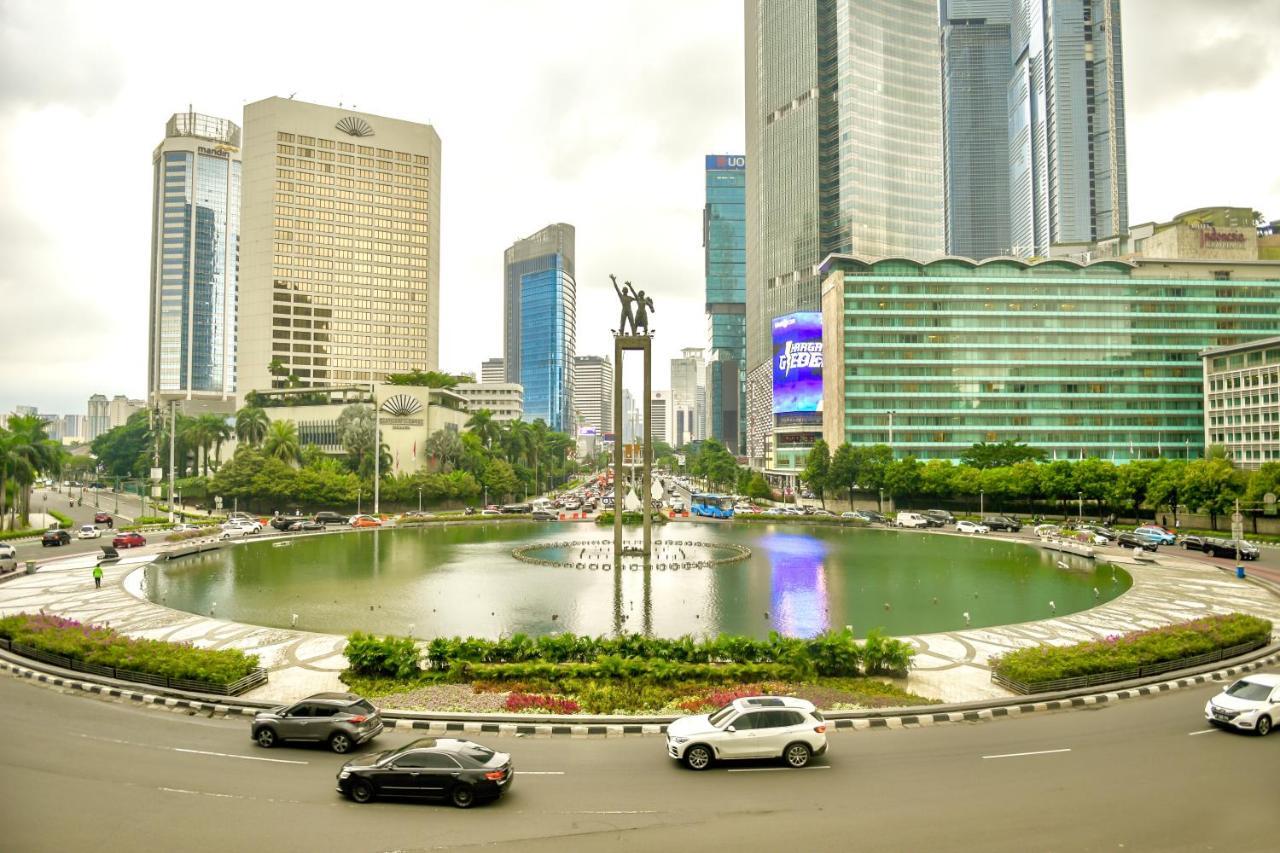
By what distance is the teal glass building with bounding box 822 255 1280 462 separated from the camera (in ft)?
415

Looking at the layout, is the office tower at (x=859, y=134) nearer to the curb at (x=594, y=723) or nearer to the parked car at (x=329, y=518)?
the parked car at (x=329, y=518)

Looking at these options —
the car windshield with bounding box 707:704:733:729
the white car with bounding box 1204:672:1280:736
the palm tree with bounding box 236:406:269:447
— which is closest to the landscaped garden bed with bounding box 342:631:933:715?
the car windshield with bounding box 707:704:733:729

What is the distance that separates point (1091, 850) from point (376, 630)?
28934 mm

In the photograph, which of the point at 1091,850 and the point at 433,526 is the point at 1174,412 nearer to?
the point at 433,526

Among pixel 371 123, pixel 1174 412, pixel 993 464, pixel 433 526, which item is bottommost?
pixel 433 526

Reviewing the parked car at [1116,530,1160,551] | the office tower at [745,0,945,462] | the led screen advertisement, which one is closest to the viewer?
the parked car at [1116,530,1160,551]

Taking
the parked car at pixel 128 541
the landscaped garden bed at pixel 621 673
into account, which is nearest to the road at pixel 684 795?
the landscaped garden bed at pixel 621 673

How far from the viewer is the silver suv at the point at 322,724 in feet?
60.7

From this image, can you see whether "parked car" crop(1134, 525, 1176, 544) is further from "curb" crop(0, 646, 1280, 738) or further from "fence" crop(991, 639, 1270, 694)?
"curb" crop(0, 646, 1280, 738)

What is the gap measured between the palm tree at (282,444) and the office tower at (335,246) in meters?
56.9

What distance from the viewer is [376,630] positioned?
33562 mm

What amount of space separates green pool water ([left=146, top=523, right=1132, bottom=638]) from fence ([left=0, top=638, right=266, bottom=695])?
29.7 feet

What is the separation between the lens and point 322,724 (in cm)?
1852

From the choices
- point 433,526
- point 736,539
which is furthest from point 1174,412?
point 433,526
